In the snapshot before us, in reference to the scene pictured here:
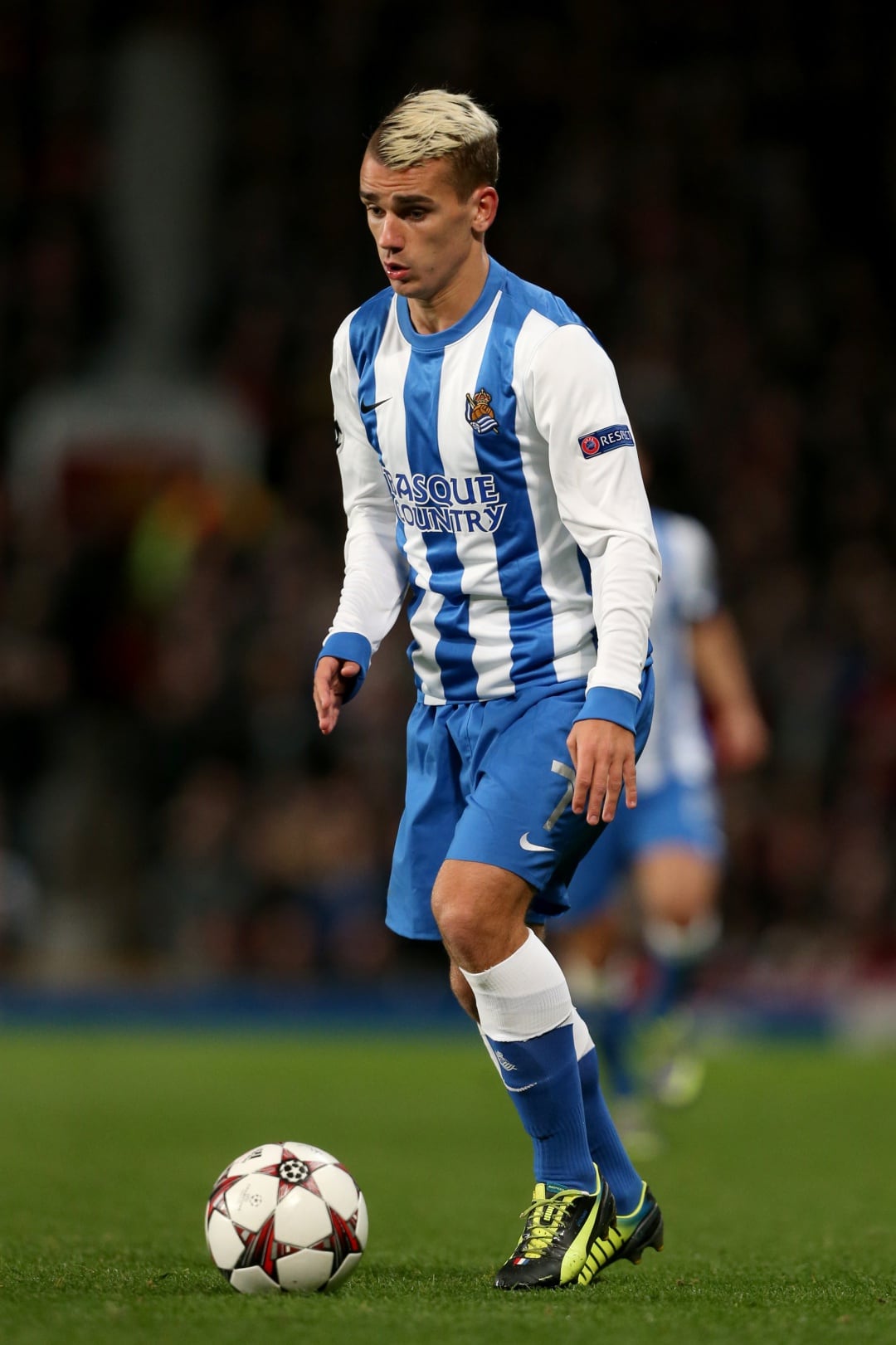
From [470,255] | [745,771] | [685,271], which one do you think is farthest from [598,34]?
[470,255]

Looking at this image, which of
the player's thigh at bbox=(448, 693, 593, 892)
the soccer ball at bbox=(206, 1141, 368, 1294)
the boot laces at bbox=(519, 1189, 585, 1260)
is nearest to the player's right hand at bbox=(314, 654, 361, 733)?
the player's thigh at bbox=(448, 693, 593, 892)

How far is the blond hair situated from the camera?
3924mm

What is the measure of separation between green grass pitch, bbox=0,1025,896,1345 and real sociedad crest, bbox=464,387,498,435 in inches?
61.2

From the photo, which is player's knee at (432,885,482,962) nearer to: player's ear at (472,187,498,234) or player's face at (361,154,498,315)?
player's face at (361,154,498,315)

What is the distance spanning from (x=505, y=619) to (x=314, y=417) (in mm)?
11157

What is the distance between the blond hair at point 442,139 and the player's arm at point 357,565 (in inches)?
17.9

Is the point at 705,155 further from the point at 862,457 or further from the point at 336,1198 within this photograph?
the point at 336,1198

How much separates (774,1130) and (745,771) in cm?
490

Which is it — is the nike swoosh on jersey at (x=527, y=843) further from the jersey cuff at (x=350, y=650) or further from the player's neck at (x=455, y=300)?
the player's neck at (x=455, y=300)

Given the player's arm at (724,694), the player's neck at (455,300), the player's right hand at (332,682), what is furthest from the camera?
the player's arm at (724,694)

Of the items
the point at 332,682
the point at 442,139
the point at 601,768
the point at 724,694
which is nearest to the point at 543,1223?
the point at 601,768

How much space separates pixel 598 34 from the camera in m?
17.2

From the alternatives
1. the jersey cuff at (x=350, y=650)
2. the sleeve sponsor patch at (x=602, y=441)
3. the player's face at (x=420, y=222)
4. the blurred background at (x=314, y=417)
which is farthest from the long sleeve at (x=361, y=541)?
the blurred background at (x=314, y=417)

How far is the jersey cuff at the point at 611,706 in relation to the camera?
12.4 ft
